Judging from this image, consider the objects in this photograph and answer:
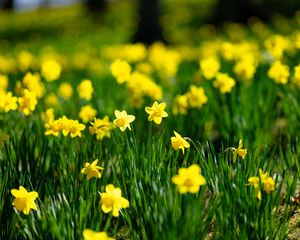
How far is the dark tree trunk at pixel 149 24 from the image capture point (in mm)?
9938

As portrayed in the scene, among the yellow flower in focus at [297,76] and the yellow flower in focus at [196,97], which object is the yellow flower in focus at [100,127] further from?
the yellow flower in focus at [297,76]

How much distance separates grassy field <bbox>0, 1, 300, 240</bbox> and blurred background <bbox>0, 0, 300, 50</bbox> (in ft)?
15.1

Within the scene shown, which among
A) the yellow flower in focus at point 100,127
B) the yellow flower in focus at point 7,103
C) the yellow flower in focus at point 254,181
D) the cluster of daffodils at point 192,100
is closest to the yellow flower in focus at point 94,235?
the yellow flower in focus at point 254,181

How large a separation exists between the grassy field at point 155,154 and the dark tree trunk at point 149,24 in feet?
13.6

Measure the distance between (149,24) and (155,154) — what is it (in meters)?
7.84

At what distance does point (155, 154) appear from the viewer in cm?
243

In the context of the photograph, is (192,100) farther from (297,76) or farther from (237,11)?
(237,11)

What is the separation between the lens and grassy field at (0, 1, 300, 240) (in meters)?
2.11

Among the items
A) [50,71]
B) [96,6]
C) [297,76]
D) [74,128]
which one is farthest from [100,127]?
[96,6]

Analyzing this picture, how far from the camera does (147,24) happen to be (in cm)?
1003

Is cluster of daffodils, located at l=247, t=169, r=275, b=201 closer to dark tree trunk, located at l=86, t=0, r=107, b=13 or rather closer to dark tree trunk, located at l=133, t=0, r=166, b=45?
dark tree trunk, located at l=133, t=0, r=166, b=45

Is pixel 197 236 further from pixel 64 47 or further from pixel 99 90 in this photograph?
pixel 64 47

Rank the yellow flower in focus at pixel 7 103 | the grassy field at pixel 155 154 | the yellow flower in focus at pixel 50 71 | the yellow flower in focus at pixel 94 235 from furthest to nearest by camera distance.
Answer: the yellow flower in focus at pixel 50 71
the yellow flower in focus at pixel 7 103
the grassy field at pixel 155 154
the yellow flower in focus at pixel 94 235

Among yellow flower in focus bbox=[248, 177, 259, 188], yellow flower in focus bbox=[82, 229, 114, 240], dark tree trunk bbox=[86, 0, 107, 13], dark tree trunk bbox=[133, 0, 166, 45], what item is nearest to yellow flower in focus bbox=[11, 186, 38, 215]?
yellow flower in focus bbox=[82, 229, 114, 240]
